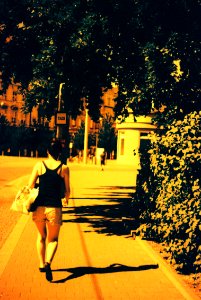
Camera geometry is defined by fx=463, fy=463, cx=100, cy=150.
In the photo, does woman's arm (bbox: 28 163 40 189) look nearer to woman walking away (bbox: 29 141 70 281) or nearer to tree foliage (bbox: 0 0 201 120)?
woman walking away (bbox: 29 141 70 281)

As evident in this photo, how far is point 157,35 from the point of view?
34.1 feet

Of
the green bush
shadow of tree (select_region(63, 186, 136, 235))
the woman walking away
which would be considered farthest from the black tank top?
shadow of tree (select_region(63, 186, 136, 235))

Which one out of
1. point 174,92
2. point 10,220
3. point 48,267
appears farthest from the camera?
point 10,220

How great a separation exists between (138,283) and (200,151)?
1.97 m

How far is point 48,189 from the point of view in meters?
5.87

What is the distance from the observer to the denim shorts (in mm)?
5840

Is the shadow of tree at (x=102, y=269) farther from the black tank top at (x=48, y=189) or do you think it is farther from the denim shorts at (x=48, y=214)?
the black tank top at (x=48, y=189)

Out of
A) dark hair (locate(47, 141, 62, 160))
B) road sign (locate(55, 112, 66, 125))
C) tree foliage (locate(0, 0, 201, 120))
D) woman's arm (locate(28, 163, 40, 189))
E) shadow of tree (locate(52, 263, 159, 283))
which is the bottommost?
shadow of tree (locate(52, 263, 159, 283))

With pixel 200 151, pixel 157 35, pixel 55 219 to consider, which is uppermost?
pixel 157 35

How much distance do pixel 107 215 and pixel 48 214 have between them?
6.95 m

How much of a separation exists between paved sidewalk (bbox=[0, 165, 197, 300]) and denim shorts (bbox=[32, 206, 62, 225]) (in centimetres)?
75

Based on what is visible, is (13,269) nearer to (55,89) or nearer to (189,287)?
(189,287)

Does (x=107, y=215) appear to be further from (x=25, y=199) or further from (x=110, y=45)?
(x=25, y=199)

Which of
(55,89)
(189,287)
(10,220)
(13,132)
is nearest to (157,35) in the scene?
(55,89)
